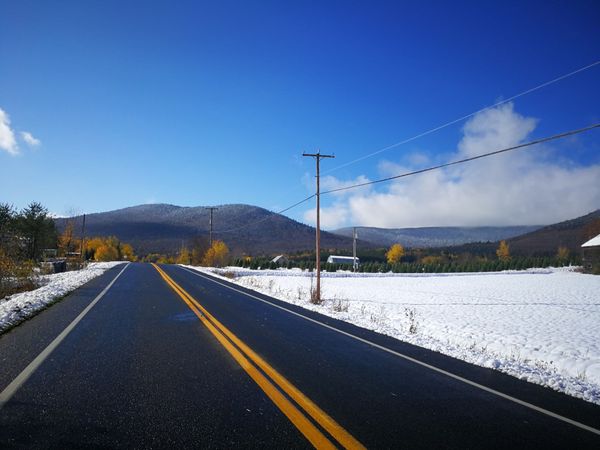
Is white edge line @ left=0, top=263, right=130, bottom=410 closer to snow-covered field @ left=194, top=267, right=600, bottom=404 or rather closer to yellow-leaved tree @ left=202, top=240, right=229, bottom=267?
snow-covered field @ left=194, top=267, right=600, bottom=404

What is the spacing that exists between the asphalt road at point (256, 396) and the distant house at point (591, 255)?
6059cm

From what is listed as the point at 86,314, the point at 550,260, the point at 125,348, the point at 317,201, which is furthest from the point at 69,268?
the point at 550,260

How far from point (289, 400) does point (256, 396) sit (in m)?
0.41

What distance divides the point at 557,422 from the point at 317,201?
16965mm

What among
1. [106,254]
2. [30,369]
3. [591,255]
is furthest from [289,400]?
[106,254]

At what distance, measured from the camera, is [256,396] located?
480 centimetres

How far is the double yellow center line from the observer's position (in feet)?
12.2

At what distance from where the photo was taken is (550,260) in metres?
81.2

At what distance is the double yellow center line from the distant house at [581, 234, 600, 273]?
6262 centimetres

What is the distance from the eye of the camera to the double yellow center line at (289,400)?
3.72 m

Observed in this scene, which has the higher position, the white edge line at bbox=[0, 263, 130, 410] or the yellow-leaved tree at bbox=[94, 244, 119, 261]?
the yellow-leaved tree at bbox=[94, 244, 119, 261]

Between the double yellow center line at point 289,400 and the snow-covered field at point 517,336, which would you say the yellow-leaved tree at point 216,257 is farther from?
the double yellow center line at point 289,400

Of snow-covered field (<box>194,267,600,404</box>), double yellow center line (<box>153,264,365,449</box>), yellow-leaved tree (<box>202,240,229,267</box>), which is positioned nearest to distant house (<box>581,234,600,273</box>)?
snow-covered field (<box>194,267,600,404</box>)

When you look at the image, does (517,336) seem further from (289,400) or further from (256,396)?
(256,396)
